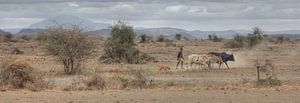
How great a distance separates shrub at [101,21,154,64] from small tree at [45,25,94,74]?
8095 mm

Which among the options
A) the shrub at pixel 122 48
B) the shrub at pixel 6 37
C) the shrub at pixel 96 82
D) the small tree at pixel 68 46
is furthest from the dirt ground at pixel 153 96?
the shrub at pixel 6 37

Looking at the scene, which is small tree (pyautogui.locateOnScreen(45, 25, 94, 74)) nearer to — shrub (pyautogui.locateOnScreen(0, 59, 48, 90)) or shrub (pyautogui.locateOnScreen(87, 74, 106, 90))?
shrub (pyautogui.locateOnScreen(0, 59, 48, 90))

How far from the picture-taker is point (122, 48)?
4806 cm

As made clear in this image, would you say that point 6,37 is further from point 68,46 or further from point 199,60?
point 199,60

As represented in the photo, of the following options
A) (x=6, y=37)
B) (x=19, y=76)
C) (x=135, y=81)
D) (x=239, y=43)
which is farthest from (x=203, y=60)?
(x=6, y=37)

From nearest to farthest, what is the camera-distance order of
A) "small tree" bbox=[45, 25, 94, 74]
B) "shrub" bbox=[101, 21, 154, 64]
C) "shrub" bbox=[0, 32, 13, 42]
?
"small tree" bbox=[45, 25, 94, 74] → "shrub" bbox=[101, 21, 154, 64] → "shrub" bbox=[0, 32, 13, 42]

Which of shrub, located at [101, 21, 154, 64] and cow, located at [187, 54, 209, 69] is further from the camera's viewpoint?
shrub, located at [101, 21, 154, 64]

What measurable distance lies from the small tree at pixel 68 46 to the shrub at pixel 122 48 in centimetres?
809

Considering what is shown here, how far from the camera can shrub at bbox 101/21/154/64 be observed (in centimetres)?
4769

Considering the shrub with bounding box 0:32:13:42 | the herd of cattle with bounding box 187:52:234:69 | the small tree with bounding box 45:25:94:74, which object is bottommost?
the shrub with bounding box 0:32:13:42

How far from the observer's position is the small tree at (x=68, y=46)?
38.8 metres

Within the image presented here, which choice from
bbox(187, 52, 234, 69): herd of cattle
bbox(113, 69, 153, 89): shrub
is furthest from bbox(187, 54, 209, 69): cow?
bbox(113, 69, 153, 89): shrub

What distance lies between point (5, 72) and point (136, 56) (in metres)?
20.9

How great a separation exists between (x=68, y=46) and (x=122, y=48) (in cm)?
955
